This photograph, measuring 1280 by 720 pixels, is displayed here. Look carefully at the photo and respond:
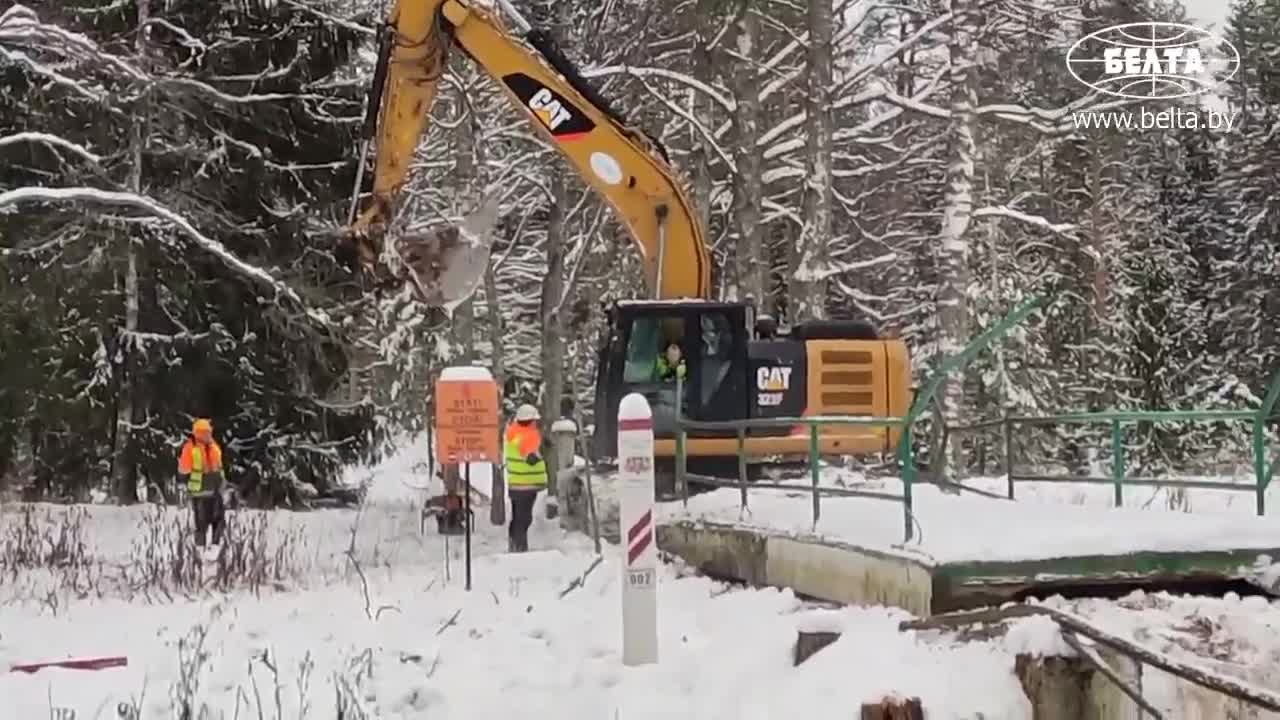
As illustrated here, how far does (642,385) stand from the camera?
1573cm

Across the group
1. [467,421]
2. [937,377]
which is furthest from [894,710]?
[467,421]

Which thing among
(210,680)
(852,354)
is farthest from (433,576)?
(852,354)

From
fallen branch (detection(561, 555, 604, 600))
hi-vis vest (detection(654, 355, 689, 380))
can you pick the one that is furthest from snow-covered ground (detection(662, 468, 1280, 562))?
hi-vis vest (detection(654, 355, 689, 380))

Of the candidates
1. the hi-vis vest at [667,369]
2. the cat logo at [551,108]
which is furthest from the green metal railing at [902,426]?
the cat logo at [551,108]

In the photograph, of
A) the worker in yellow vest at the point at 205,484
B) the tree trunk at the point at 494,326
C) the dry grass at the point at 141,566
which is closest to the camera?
the dry grass at the point at 141,566

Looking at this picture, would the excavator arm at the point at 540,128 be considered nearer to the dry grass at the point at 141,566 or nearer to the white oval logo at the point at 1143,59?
the dry grass at the point at 141,566

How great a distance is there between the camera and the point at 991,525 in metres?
9.11

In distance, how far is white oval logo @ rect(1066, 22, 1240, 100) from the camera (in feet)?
79.4

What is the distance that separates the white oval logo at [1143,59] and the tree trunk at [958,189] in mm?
3498

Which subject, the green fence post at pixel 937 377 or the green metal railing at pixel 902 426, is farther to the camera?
the green metal railing at pixel 902 426

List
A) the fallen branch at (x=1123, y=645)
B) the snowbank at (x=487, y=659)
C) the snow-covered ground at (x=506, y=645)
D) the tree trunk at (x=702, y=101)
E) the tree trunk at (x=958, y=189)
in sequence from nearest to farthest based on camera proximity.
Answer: the fallen branch at (x=1123, y=645)
the snow-covered ground at (x=506, y=645)
the snowbank at (x=487, y=659)
the tree trunk at (x=958, y=189)
the tree trunk at (x=702, y=101)

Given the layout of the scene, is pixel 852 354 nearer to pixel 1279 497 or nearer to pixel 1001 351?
pixel 1279 497

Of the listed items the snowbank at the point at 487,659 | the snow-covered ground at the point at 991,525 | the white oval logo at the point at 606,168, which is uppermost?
the white oval logo at the point at 606,168

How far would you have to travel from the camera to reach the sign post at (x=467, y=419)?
12180 mm
